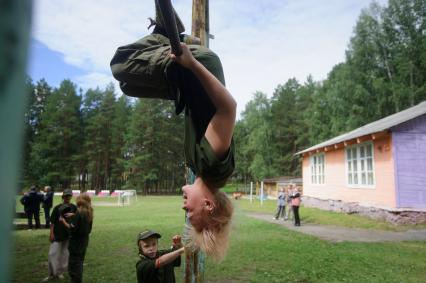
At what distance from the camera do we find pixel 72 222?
7.50m

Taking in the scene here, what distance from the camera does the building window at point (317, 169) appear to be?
27719mm

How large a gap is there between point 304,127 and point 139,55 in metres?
59.7

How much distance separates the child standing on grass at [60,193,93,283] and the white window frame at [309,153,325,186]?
2257 cm

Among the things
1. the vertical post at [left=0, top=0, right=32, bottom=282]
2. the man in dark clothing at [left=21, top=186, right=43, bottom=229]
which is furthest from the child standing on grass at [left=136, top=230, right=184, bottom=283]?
the man in dark clothing at [left=21, top=186, right=43, bottom=229]

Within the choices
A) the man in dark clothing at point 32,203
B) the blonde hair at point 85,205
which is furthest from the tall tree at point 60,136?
Answer: the blonde hair at point 85,205

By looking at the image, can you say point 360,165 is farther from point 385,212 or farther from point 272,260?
point 272,260

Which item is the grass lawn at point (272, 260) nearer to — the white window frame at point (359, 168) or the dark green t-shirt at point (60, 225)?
the dark green t-shirt at point (60, 225)

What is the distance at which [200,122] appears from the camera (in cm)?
266

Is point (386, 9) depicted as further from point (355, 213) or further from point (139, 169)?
point (139, 169)

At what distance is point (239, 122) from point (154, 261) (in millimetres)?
63117

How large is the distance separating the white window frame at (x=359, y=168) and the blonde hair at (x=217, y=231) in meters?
18.3

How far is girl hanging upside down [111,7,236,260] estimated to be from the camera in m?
2.47

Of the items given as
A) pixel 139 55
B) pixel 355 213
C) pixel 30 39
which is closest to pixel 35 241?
pixel 139 55

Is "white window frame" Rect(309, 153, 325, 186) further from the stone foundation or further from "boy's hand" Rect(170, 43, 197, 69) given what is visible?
"boy's hand" Rect(170, 43, 197, 69)
